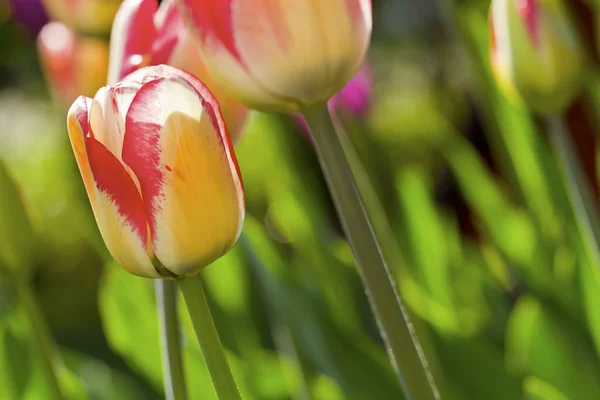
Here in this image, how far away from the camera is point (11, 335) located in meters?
0.57

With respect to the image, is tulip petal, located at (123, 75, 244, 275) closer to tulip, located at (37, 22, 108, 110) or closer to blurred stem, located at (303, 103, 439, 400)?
blurred stem, located at (303, 103, 439, 400)

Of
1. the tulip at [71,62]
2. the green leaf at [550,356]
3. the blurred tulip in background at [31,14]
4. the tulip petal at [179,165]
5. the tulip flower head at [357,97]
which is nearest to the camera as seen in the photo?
the tulip petal at [179,165]

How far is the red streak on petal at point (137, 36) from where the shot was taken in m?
0.33

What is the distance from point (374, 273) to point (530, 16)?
182mm

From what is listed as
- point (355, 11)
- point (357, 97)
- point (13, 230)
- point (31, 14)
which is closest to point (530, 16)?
point (355, 11)

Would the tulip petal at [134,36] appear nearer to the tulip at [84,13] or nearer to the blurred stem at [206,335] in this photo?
the blurred stem at [206,335]

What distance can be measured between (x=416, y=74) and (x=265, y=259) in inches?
65.9

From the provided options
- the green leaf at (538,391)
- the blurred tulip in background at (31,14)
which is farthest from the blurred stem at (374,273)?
the blurred tulip in background at (31,14)

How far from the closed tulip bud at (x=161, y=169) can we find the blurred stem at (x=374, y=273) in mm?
41

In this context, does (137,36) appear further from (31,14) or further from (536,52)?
(31,14)

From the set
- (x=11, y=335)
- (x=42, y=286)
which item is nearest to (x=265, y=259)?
(x=11, y=335)

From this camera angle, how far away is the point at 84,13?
1.97ft

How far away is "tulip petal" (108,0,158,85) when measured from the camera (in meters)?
0.33

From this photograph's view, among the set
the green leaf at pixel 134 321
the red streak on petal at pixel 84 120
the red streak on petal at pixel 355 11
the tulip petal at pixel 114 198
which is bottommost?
the green leaf at pixel 134 321
